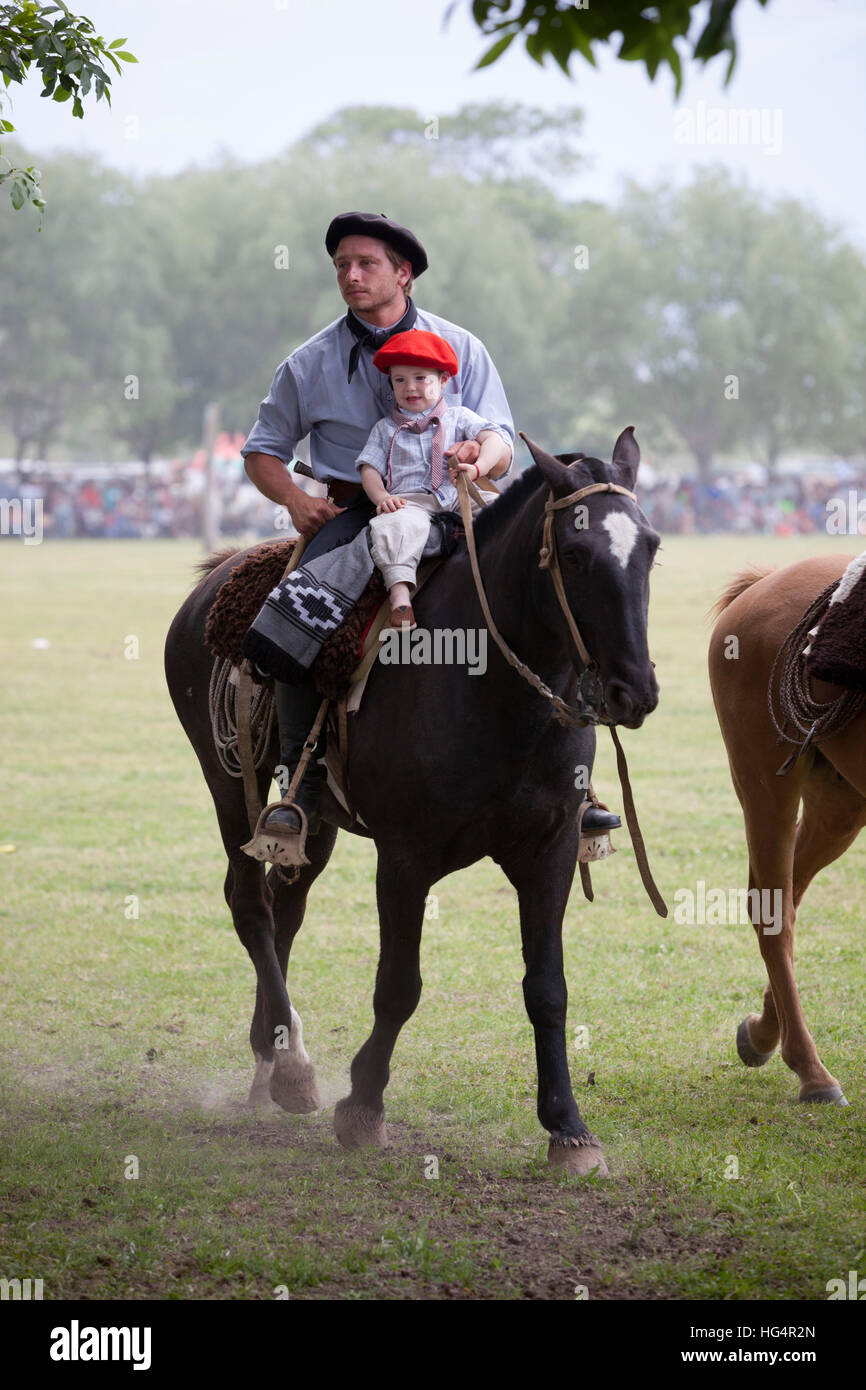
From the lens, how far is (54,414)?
61.5 meters

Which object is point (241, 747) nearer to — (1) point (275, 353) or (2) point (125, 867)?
(2) point (125, 867)

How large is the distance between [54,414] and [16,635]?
42.3m

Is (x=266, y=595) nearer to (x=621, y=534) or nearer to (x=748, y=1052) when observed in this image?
(x=621, y=534)

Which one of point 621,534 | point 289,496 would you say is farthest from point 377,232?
point 621,534

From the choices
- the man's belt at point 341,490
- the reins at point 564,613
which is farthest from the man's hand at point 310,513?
the reins at point 564,613

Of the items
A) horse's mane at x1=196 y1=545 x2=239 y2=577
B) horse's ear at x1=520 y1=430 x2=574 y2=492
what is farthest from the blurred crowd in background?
horse's ear at x1=520 y1=430 x2=574 y2=492

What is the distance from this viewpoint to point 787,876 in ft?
19.6

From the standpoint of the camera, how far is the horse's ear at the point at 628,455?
4508mm

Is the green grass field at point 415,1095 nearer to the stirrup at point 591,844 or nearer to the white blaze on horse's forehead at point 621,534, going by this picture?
the stirrup at point 591,844

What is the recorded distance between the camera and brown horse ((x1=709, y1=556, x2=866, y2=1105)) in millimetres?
5805

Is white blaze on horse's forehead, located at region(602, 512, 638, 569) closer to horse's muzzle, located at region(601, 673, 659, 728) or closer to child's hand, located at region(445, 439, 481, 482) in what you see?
horse's muzzle, located at region(601, 673, 659, 728)

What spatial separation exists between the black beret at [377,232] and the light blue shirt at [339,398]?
26 centimetres

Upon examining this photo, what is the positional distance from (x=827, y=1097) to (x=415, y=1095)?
164 centimetres

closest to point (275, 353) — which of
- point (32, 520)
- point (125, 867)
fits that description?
point (32, 520)
